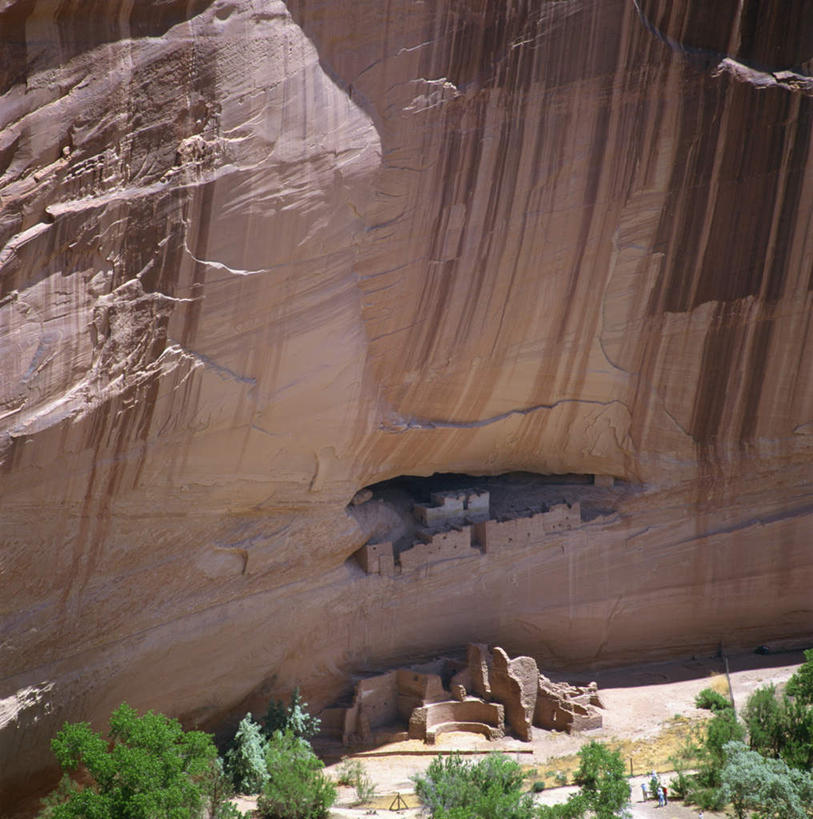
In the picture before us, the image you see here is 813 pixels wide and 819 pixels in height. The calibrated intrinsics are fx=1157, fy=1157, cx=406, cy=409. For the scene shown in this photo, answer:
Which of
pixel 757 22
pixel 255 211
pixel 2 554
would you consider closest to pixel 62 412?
pixel 2 554

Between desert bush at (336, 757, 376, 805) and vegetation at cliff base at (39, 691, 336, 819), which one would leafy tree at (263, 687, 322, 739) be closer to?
vegetation at cliff base at (39, 691, 336, 819)

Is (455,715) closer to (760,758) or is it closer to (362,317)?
(760,758)

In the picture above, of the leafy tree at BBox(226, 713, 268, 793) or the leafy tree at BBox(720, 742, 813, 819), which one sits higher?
the leafy tree at BBox(226, 713, 268, 793)

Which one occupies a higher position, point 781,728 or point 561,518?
Result: point 561,518

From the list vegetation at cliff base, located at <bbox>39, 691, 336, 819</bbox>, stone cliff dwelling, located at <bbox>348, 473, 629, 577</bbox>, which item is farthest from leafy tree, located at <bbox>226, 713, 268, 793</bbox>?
stone cliff dwelling, located at <bbox>348, 473, 629, 577</bbox>

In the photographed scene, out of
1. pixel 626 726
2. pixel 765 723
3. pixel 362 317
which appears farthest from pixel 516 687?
pixel 362 317

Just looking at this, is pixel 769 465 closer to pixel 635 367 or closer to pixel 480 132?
pixel 635 367

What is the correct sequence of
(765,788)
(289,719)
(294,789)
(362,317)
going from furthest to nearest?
(289,719) → (362,317) → (294,789) → (765,788)
